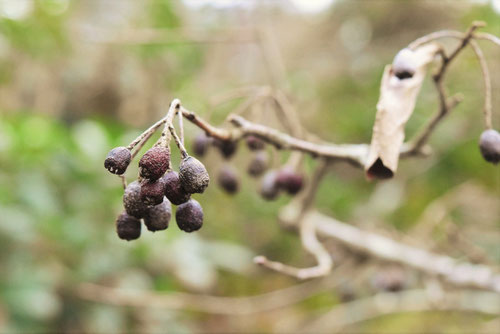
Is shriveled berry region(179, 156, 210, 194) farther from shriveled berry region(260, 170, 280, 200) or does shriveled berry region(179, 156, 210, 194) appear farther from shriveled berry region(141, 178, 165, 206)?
shriveled berry region(260, 170, 280, 200)

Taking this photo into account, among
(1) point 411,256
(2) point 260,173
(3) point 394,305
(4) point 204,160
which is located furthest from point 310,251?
(4) point 204,160

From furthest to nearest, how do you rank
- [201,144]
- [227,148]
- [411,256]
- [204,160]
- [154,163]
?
[204,160] → [411,256] → [201,144] → [227,148] → [154,163]

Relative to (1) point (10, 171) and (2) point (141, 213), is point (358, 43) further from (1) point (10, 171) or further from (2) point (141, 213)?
(2) point (141, 213)

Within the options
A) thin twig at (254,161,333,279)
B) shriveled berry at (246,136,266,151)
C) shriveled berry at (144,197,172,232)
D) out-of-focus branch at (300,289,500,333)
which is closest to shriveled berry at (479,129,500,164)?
thin twig at (254,161,333,279)

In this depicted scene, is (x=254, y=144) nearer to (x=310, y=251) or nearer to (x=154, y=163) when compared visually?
(x=310, y=251)

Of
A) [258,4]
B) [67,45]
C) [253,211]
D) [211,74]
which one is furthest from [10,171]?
[258,4]
